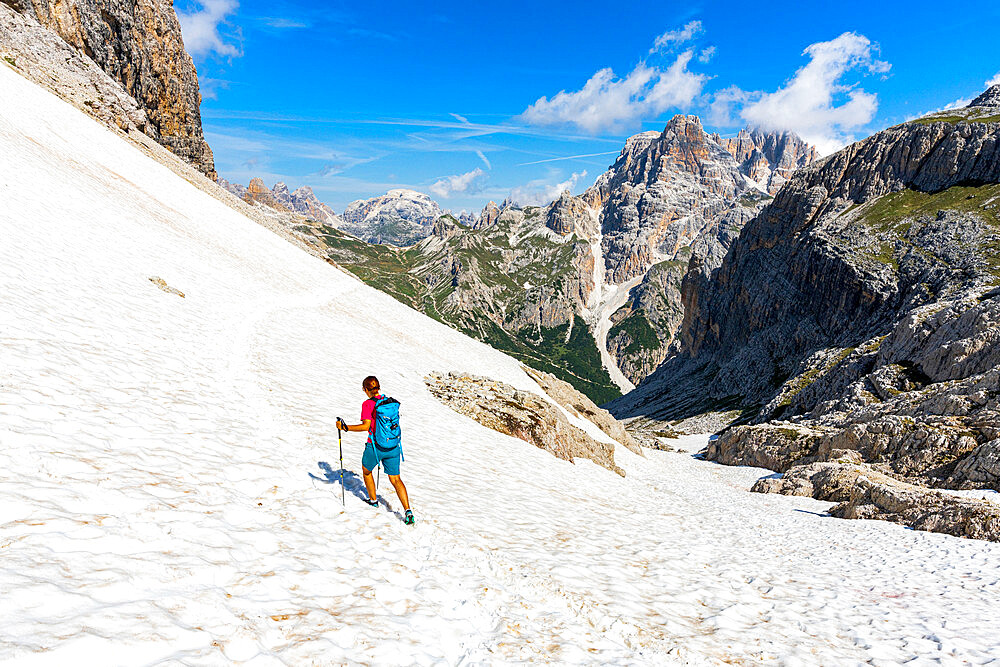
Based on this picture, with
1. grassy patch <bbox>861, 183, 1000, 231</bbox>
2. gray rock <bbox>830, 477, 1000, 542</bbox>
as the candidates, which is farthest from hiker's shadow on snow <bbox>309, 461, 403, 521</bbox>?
grassy patch <bbox>861, 183, 1000, 231</bbox>

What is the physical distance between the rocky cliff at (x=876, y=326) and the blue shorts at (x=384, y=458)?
26.6 meters

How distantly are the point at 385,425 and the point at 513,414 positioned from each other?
19.7m

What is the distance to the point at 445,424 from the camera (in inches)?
973

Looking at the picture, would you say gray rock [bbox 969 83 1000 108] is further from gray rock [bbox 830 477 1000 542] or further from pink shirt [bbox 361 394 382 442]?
pink shirt [bbox 361 394 382 442]

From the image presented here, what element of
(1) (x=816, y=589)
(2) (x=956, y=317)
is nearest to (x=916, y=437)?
(2) (x=956, y=317)

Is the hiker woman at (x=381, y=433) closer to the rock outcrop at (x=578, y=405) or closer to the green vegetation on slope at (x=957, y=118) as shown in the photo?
the rock outcrop at (x=578, y=405)

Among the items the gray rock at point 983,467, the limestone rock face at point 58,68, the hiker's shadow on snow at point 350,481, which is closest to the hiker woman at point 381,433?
the hiker's shadow on snow at point 350,481

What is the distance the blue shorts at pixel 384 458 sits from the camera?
1197 cm

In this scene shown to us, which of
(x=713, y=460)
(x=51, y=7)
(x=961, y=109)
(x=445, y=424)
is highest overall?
(x=961, y=109)

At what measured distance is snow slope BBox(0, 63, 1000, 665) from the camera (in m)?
6.71

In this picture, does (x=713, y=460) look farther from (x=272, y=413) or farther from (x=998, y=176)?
(x=998, y=176)

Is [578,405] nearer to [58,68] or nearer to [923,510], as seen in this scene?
[923,510]

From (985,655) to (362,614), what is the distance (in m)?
14.2

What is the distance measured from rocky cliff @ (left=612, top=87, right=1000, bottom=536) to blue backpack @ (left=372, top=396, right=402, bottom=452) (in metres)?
26.8
